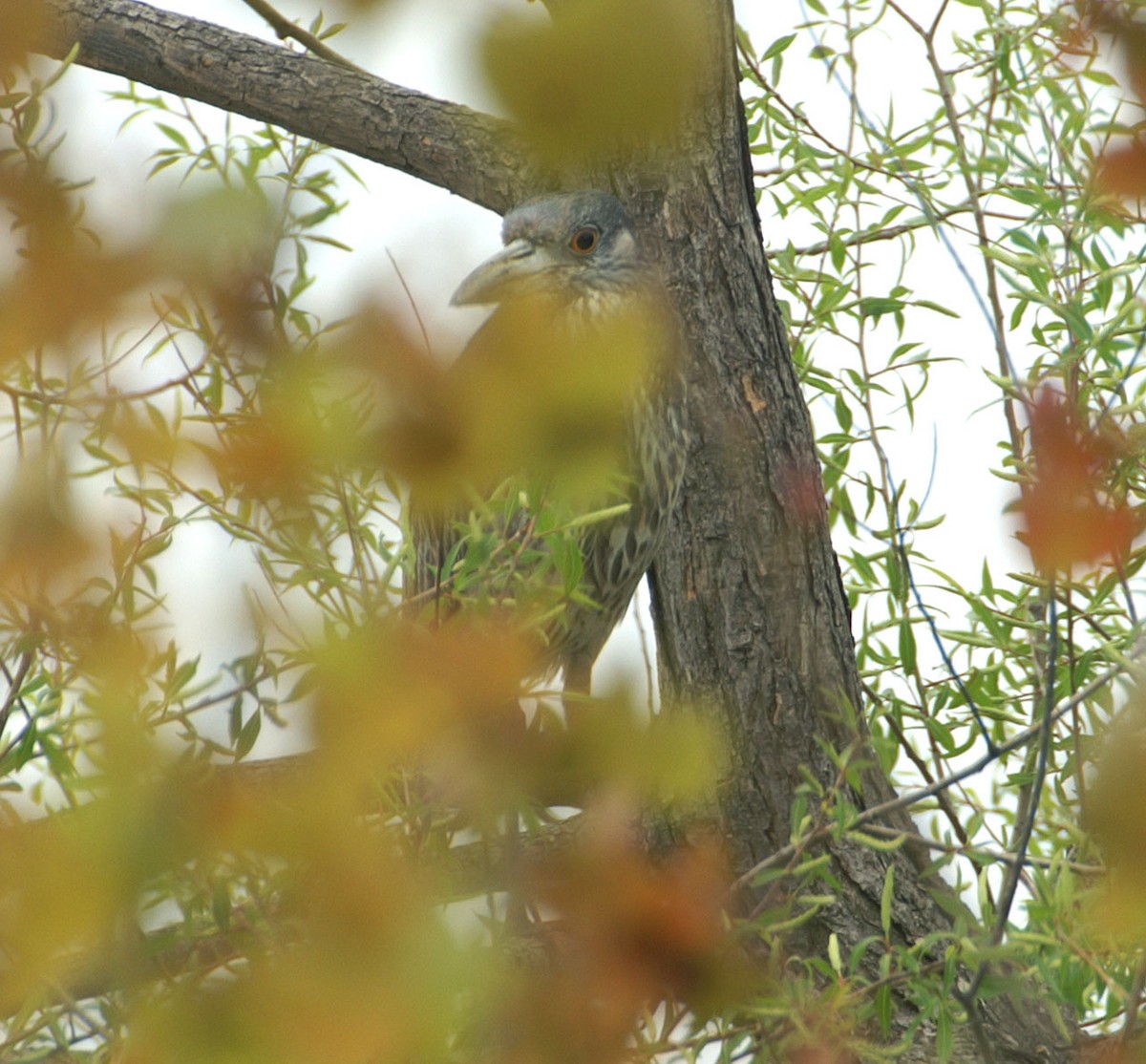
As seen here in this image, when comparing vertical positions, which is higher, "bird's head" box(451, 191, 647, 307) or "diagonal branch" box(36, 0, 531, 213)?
"diagonal branch" box(36, 0, 531, 213)

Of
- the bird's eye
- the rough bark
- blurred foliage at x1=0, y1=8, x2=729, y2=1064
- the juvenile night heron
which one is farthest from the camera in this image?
the bird's eye

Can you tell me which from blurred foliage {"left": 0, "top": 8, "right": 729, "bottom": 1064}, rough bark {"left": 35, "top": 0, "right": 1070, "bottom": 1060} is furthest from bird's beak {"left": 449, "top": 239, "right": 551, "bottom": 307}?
blurred foliage {"left": 0, "top": 8, "right": 729, "bottom": 1064}

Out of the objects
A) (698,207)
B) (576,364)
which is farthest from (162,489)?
(698,207)

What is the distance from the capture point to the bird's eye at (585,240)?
8.23 feet

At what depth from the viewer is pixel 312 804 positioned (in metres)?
0.52

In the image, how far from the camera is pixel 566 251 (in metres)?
2.57

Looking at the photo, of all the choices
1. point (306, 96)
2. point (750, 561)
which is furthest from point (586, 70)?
point (306, 96)

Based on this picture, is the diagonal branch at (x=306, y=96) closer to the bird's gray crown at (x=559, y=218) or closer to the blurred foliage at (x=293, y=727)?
the bird's gray crown at (x=559, y=218)

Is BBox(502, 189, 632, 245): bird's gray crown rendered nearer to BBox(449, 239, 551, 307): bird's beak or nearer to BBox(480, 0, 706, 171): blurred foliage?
BBox(449, 239, 551, 307): bird's beak

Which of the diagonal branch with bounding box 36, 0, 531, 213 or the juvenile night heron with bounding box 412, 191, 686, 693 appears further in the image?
the diagonal branch with bounding box 36, 0, 531, 213

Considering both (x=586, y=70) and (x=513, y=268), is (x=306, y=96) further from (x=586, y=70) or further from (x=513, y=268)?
(x=586, y=70)

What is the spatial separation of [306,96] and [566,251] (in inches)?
22.0

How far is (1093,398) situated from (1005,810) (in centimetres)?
67

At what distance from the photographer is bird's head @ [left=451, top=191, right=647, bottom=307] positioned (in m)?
2.41
